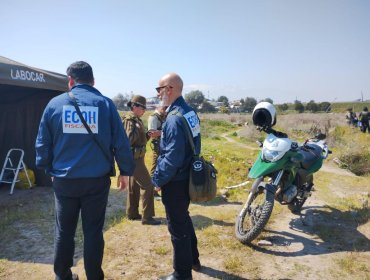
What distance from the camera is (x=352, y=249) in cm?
413

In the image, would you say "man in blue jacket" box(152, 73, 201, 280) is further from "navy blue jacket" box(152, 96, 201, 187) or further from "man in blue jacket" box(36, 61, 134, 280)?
"man in blue jacket" box(36, 61, 134, 280)

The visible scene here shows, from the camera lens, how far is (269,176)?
4.37 meters

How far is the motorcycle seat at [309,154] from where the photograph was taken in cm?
491

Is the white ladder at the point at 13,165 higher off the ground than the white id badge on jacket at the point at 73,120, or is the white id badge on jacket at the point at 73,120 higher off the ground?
the white id badge on jacket at the point at 73,120

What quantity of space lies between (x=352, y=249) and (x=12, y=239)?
4526mm

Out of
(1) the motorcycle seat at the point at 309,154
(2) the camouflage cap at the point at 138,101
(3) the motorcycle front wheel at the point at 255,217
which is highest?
(2) the camouflage cap at the point at 138,101

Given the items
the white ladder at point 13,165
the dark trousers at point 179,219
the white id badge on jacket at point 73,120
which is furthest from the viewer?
the white ladder at point 13,165

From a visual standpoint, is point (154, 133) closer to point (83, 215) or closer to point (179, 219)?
point (179, 219)

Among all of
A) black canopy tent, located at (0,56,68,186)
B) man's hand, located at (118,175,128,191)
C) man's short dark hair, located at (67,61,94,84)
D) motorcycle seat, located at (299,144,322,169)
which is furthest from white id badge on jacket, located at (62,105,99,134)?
black canopy tent, located at (0,56,68,186)

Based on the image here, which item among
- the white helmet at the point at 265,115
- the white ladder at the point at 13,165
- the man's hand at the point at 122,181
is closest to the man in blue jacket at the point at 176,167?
the man's hand at the point at 122,181

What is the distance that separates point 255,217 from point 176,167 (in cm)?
167

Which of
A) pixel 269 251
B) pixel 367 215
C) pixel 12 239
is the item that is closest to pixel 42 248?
pixel 12 239

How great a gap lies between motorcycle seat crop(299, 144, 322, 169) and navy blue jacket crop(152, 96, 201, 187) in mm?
2392

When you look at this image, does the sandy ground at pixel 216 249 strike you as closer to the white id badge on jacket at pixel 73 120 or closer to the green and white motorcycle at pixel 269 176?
the green and white motorcycle at pixel 269 176
